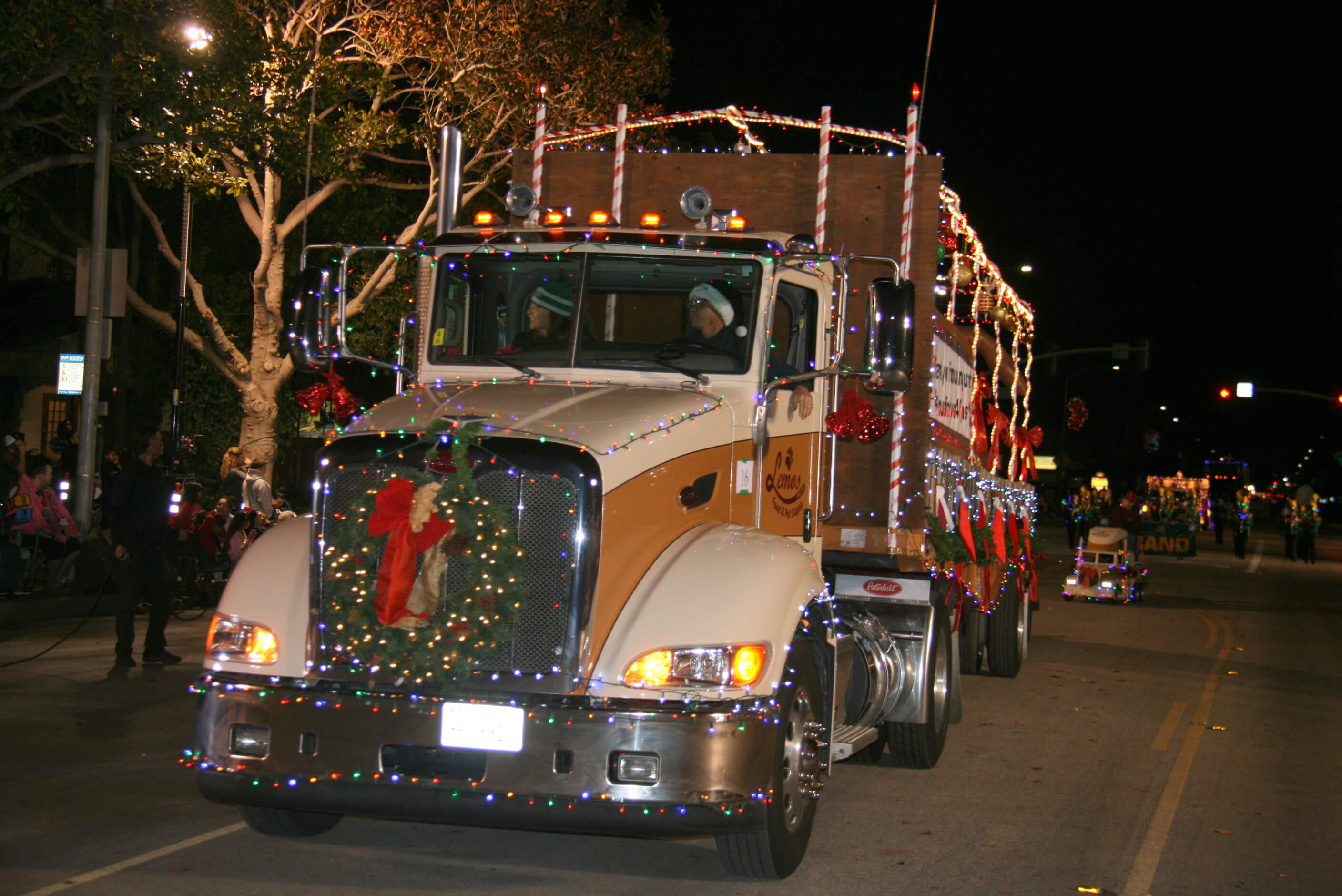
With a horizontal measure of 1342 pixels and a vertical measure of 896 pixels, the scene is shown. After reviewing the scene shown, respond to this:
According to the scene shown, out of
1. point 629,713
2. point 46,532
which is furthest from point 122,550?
point 629,713

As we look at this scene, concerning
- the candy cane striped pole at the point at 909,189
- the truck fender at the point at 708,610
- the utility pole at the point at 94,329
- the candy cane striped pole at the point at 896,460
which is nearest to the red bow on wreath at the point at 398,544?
the truck fender at the point at 708,610

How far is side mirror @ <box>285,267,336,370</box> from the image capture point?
24.2 ft

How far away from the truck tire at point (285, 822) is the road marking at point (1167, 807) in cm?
361

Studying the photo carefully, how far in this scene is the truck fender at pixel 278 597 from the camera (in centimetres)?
576

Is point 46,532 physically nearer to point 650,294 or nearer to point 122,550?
point 122,550

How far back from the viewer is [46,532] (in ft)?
52.6

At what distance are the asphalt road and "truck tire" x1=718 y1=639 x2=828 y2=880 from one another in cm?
13

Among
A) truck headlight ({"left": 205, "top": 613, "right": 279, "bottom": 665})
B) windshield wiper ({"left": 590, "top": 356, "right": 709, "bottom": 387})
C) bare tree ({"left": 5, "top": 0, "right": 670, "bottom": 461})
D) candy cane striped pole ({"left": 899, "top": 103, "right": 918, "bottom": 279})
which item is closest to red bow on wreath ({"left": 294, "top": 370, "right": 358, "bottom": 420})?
windshield wiper ({"left": 590, "top": 356, "right": 709, "bottom": 387})

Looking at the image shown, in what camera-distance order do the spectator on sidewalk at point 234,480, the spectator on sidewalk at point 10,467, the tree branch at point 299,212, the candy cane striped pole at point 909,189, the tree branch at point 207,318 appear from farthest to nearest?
1. the tree branch at point 207,318
2. the tree branch at point 299,212
3. the spectator on sidewalk at point 234,480
4. the spectator on sidewalk at point 10,467
5. the candy cane striped pole at point 909,189

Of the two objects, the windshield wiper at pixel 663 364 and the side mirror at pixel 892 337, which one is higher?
the side mirror at pixel 892 337

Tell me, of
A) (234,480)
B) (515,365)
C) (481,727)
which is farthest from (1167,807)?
(234,480)

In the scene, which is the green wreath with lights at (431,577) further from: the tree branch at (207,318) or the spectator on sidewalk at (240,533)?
the tree branch at (207,318)

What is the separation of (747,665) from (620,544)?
70 cm

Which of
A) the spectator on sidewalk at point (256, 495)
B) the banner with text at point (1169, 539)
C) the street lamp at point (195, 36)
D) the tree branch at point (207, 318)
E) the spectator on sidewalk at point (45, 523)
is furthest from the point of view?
the banner with text at point (1169, 539)
